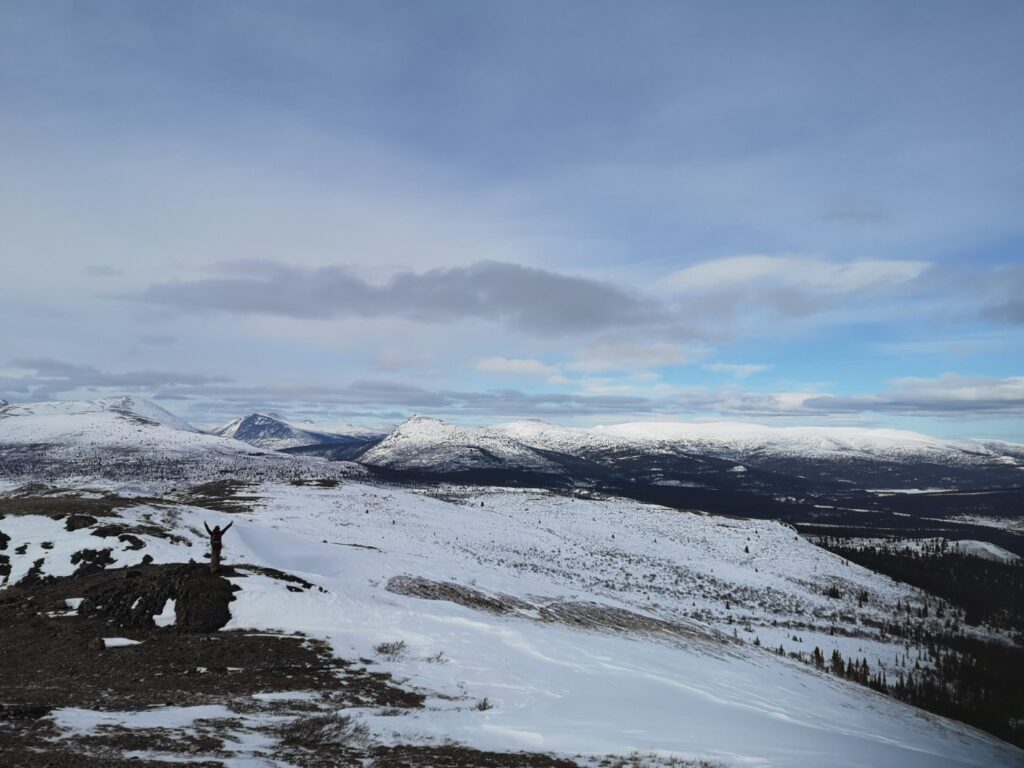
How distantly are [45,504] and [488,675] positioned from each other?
32.6 metres

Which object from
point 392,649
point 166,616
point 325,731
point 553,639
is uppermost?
point 325,731

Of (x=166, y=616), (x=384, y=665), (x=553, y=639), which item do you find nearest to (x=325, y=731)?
(x=384, y=665)

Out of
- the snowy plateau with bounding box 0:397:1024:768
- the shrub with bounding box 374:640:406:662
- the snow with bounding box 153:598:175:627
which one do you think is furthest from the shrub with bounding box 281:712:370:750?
the snow with bounding box 153:598:175:627

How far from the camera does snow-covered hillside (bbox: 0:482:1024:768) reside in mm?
11781

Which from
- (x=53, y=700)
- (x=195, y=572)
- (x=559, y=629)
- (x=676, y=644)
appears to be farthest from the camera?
(x=676, y=644)

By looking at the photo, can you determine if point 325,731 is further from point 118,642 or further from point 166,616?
point 166,616

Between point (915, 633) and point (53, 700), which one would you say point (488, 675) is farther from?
point (915, 633)

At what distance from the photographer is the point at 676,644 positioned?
26.3m

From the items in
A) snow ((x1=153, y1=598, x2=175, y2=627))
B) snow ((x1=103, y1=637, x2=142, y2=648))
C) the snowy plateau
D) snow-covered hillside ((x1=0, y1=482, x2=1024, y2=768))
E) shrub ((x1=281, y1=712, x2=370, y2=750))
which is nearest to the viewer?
shrub ((x1=281, y1=712, x2=370, y2=750))

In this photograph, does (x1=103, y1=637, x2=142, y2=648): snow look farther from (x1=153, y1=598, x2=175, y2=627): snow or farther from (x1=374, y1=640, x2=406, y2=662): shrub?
(x1=374, y1=640, x2=406, y2=662): shrub

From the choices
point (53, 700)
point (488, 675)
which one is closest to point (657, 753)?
point (488, 675)

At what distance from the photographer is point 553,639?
20938 millimetres

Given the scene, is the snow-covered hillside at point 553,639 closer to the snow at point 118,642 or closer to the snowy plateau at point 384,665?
the snowy plateau at point 384,665

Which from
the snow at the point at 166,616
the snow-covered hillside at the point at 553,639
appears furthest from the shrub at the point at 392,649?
the snow at the point at 166,616
